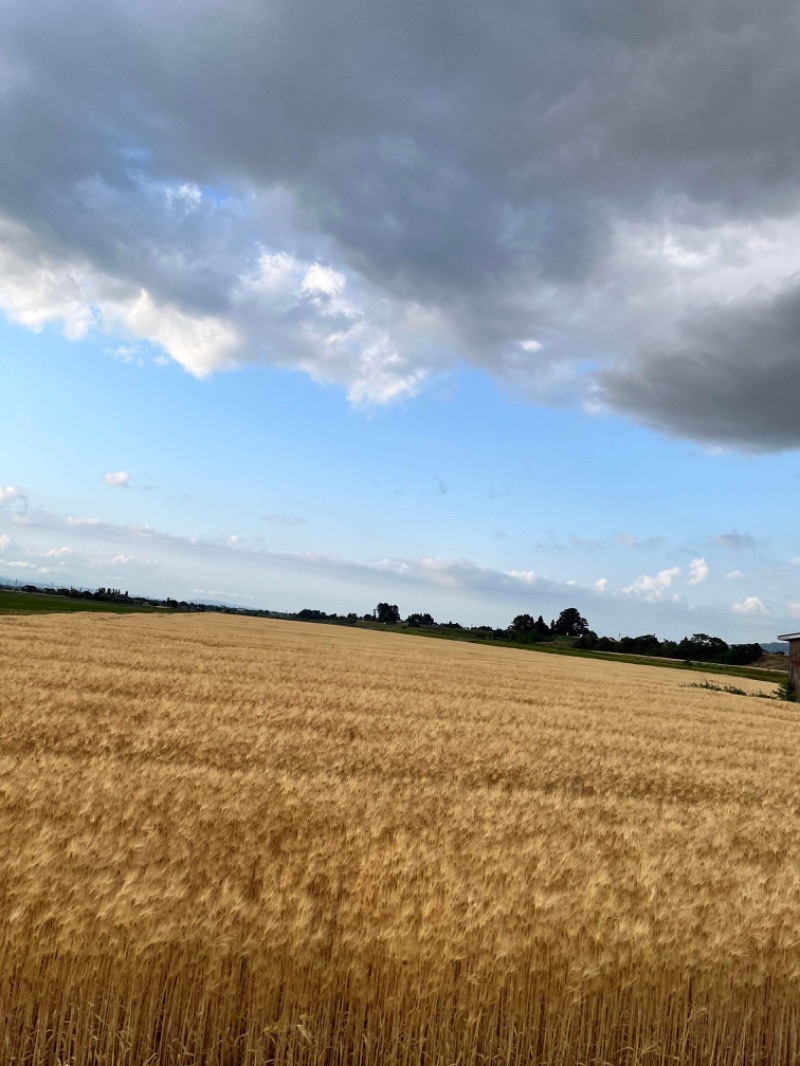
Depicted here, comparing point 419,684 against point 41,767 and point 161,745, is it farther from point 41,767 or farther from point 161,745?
point 41,767

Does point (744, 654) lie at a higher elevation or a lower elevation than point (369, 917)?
higher

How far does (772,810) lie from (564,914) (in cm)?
587

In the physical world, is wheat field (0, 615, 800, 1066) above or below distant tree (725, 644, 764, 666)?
below

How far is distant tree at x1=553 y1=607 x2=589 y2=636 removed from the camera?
160 metres

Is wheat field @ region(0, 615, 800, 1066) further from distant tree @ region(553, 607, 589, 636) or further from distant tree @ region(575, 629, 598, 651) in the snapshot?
distant tree @ region(553, 607, 589, 636)

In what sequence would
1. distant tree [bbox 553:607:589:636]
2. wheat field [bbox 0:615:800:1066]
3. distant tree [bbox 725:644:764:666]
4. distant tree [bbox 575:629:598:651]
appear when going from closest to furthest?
1. wheat field [bbox 0:615:800:1066]
2. distant tree [bbox 725:644:764:666]
3. distant tree [bbox 575:629:598:651]
4. distant tree [bbox 553:607:589:636]

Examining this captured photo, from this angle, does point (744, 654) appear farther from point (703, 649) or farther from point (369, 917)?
point (369, 917)

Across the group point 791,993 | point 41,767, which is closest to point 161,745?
point 41,767

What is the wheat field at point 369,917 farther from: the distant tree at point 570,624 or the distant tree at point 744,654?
the distant tree at point 570,624

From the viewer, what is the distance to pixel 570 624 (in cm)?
16162

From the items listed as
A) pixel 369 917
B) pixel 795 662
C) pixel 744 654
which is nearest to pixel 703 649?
pixel 744 654

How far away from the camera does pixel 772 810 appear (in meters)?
8.58

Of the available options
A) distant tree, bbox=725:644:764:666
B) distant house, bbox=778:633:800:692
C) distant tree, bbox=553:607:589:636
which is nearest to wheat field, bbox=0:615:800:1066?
distant house, bbox=778:633:800:692

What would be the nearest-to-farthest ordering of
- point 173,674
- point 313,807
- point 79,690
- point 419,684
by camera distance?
1. point 313,807
2. point 79,690
3. point 173,674
4. point 419,684
